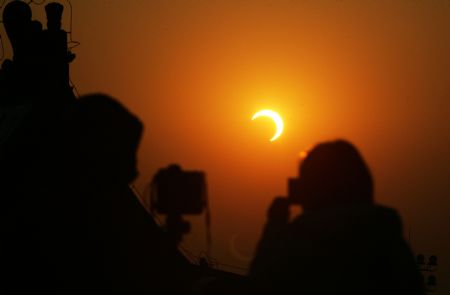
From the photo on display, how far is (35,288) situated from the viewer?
19.5 feet

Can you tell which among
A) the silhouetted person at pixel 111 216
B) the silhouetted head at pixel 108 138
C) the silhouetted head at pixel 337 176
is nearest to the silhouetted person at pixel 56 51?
the silhouetted person at pixel 111 216

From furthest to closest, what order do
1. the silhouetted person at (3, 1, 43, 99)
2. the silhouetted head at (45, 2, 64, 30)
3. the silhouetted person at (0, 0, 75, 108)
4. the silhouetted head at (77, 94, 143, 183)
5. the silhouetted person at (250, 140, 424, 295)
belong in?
the silhouetted head at (45, 2, 64, 30) < the silhouetted person at (3, 1, 43, 99) < the silhouetted person at (0, 0, 75, 108) < the silhouetted head at (77, 94, 143, 183) < the silhouetted person at (250, 140, 424, 295)

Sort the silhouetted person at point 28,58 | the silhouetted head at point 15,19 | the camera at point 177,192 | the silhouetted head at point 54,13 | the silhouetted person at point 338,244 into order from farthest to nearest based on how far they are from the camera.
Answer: the silhouetted head at point 54,13 < the silhouetted head at point 15,19 < the silhouetted person at point 28,58 < the camera at point 177,192 < the silhouetted person at point 338,244

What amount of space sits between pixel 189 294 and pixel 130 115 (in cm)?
124

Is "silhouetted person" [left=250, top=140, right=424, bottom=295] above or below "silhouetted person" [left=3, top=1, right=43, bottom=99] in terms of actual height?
below

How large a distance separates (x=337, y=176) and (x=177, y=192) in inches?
38.0

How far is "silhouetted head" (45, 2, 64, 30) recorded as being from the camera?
60.9 feet

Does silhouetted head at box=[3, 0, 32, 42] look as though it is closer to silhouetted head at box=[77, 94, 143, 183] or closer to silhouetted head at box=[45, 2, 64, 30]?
silhouetted head at box=[45, 2, 64, 30]

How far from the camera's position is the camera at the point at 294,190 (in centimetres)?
531

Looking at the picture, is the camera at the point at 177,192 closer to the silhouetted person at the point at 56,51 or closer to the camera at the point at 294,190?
the camera at the point at 294,190

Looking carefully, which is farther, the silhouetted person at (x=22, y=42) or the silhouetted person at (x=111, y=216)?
the silhouetted person at (x=22, y=42)

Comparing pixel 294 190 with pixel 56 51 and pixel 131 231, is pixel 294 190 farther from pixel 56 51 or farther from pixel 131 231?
pixel 56 51

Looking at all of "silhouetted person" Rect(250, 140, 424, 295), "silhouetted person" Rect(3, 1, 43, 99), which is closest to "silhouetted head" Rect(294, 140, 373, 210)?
"silhouetted person" Rect(250, 140, 424, 295)

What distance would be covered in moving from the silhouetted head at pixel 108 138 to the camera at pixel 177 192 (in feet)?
1.03
